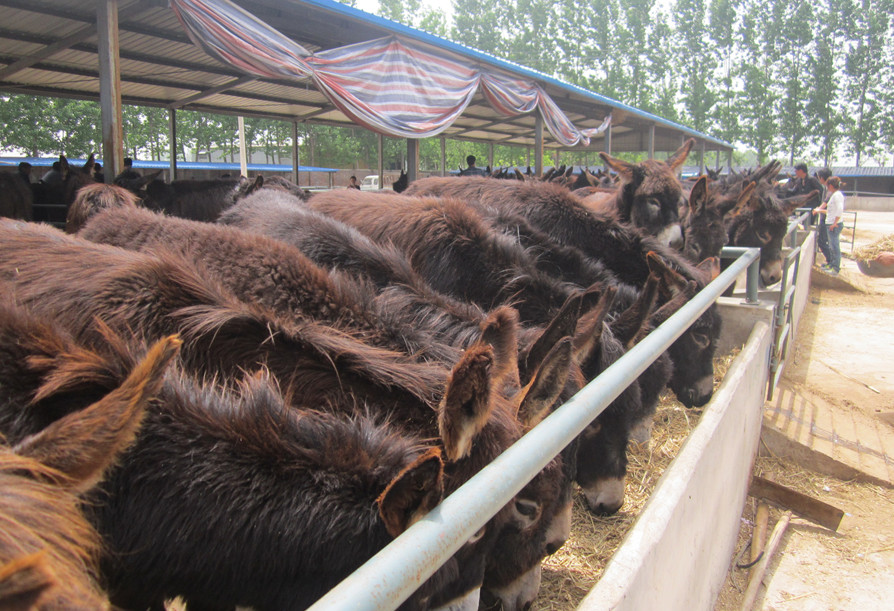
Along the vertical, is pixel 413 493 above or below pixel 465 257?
below

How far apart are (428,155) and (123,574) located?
139ft

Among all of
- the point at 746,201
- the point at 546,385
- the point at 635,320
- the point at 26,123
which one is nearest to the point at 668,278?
the point at 635,320

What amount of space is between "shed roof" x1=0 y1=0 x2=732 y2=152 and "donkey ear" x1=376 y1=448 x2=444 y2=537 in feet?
18.8

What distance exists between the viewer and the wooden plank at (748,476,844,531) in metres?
4.23

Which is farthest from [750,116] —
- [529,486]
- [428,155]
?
[529,486]

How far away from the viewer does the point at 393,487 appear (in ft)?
4.02

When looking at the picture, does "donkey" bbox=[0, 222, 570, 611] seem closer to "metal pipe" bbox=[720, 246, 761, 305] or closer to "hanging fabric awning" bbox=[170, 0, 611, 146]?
"hanging fabric awning" bbox=[170, 0, 611, 146]

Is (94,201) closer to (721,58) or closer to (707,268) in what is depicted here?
(707,268)

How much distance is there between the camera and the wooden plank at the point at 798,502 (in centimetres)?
423

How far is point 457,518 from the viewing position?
3.07 feet

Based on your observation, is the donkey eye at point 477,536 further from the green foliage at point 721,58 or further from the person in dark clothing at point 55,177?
the green foliage at point 721,58

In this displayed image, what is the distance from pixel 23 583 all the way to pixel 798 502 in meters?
5.10

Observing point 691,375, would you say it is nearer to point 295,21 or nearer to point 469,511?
point 469,511

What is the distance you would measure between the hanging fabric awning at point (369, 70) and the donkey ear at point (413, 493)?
15.6ft
